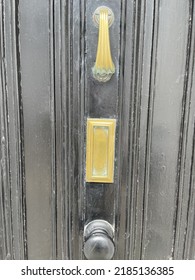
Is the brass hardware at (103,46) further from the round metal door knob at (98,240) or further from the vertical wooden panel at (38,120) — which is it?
the round metal door knob at (98,240)

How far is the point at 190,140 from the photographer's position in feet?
2.48

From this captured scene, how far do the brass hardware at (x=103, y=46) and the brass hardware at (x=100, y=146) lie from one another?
9 cm

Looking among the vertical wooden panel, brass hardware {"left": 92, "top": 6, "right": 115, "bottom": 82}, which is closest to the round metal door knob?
the vertical wooden panel

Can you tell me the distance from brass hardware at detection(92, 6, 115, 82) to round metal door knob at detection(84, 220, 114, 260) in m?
0.31

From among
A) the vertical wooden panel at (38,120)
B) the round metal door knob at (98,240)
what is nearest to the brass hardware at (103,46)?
the vertical wooden panel at (38,120)

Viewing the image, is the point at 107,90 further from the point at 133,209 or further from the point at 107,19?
the point at 133,209

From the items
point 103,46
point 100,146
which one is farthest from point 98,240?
point 103,46

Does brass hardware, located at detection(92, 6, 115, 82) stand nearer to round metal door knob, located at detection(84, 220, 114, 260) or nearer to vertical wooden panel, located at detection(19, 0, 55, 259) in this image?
vertical wooden panel, located at detection(19, 0, 55, 259)

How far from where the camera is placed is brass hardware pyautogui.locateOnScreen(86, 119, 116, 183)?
74 cm

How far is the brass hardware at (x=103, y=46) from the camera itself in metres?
0.69

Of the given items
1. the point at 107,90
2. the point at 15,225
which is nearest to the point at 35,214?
the point at 15,225

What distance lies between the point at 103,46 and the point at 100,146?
19cm

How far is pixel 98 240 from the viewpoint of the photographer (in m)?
0.75
